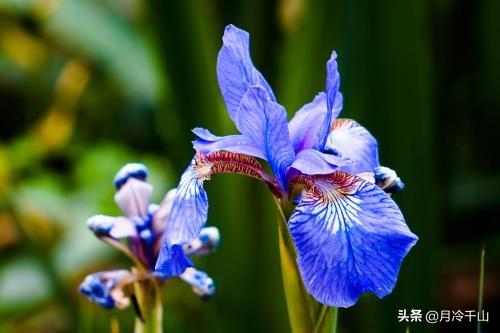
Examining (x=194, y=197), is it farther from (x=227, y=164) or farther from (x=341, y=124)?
(x=341, y=124)

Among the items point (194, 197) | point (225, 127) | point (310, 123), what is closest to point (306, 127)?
point (310, 123)

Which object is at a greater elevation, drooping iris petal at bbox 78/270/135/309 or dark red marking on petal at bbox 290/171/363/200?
dark red marking on petal at bbox 290/171/363/200

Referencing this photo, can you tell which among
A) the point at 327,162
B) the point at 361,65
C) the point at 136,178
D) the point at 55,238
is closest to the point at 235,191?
the point at 361,65

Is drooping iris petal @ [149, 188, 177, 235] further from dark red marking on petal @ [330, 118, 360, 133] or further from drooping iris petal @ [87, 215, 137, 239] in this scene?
dark red marking on petal @ [330, 118, 360, 133]

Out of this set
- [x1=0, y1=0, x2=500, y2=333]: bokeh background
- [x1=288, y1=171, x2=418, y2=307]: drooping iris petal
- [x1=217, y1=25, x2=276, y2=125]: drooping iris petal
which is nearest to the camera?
[x1=288, y1=171, x2=418, y2=307]: drooping iris petal

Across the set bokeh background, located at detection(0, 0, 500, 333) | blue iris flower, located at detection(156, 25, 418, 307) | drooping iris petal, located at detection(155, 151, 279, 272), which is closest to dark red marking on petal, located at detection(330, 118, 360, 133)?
blue iris flower, located at detection(156, 25, 418, 307)

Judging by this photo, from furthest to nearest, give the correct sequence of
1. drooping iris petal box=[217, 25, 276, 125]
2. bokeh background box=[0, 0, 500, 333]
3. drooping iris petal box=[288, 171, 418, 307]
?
bokeh background box=[0, 0, 500, 333] → drooping iris petal box=[217, 25, 276, 125] → drooping iris petal box=[288, 171, 418, 307]

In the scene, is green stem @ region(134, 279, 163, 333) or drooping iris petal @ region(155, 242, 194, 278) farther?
green stem @ region(134, 279, 163, 333)

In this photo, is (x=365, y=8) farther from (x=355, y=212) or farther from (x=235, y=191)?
(x=355, y=212)
